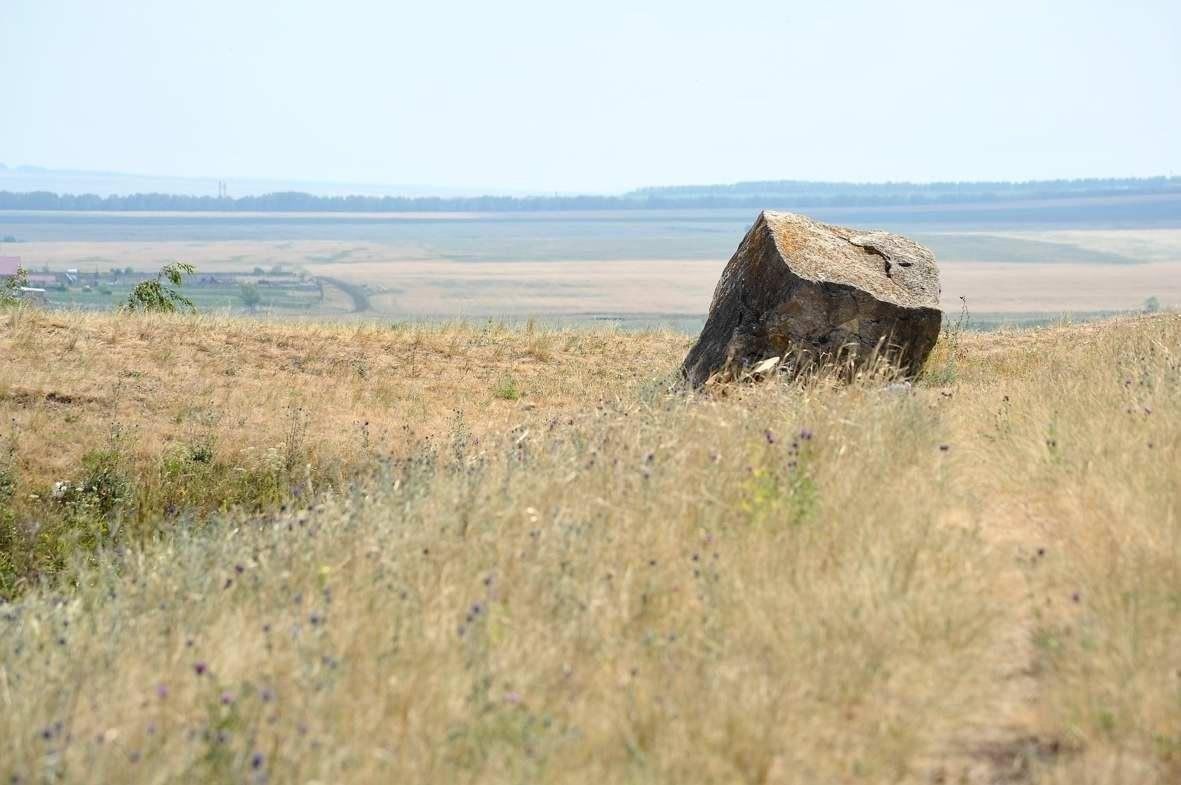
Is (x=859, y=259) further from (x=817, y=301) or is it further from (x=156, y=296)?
(x=156, y=296)

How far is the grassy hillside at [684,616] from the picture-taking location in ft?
15.2

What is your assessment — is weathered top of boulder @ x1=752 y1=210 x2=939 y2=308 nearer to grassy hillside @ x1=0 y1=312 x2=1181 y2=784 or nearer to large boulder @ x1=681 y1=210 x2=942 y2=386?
large boulder @ x1=681 y1=210 x2=942 y2=386

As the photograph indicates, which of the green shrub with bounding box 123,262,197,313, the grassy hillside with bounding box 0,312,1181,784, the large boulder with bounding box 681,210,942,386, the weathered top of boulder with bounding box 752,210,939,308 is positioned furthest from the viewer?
the green shrub with bounding box 123,262,197,313

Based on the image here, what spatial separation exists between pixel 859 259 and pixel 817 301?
122 cm

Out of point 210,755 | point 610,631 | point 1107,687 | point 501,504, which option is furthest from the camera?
point 501,504

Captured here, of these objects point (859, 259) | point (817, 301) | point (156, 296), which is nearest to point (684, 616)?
point (817, 301)

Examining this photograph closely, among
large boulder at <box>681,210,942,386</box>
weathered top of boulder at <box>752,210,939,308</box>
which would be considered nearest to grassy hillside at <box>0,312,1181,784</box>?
large boulder at <box>681,210,942,386</box>

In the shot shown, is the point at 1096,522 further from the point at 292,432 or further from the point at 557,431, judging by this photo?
the point at 292,432

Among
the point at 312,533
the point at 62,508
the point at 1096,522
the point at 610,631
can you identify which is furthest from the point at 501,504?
the point at 62,508

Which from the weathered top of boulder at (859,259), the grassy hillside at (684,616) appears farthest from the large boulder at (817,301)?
the grassy hillside at (684,616)

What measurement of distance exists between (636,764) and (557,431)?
5.38 metres

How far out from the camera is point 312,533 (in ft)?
22.1

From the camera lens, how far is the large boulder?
13266 mm

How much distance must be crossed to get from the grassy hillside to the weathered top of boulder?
12.4ft
